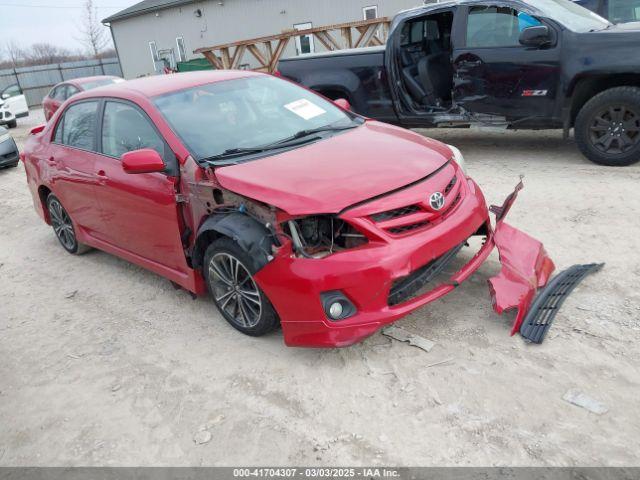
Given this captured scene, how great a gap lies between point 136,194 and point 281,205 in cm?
150

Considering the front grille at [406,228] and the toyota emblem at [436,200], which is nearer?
the front grille at [406,228]

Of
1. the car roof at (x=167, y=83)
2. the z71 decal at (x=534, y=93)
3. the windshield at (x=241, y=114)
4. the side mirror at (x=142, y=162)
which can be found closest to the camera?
the side mirror at (x=142, y=162)

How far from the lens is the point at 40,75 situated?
29422mm

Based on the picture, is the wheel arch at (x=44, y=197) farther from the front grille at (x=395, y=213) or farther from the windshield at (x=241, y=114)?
the front grille at (x=395, y=213)

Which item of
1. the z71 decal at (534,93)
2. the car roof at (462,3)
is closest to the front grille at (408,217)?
the z71 decal at (534,93)

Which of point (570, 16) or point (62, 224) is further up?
point (570, 16)

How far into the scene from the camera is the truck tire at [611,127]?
5559 millimetres

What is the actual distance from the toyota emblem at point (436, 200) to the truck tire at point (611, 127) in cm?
361

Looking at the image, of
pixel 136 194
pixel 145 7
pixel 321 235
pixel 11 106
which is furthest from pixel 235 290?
pixel 145 7

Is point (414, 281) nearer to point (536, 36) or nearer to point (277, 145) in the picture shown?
point (277, 145)

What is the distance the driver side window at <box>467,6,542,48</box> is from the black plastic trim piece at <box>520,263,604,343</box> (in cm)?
340

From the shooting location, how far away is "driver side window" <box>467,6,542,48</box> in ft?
19.8

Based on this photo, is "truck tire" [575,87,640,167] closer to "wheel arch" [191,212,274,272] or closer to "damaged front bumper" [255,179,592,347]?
"damaged front bumper" [255,179,592,347]

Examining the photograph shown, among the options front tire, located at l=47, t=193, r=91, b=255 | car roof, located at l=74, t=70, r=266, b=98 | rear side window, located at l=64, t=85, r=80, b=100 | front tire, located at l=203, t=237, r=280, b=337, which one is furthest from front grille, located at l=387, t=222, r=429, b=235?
rear side window, located at l=64, t=85, r=80, b=100
